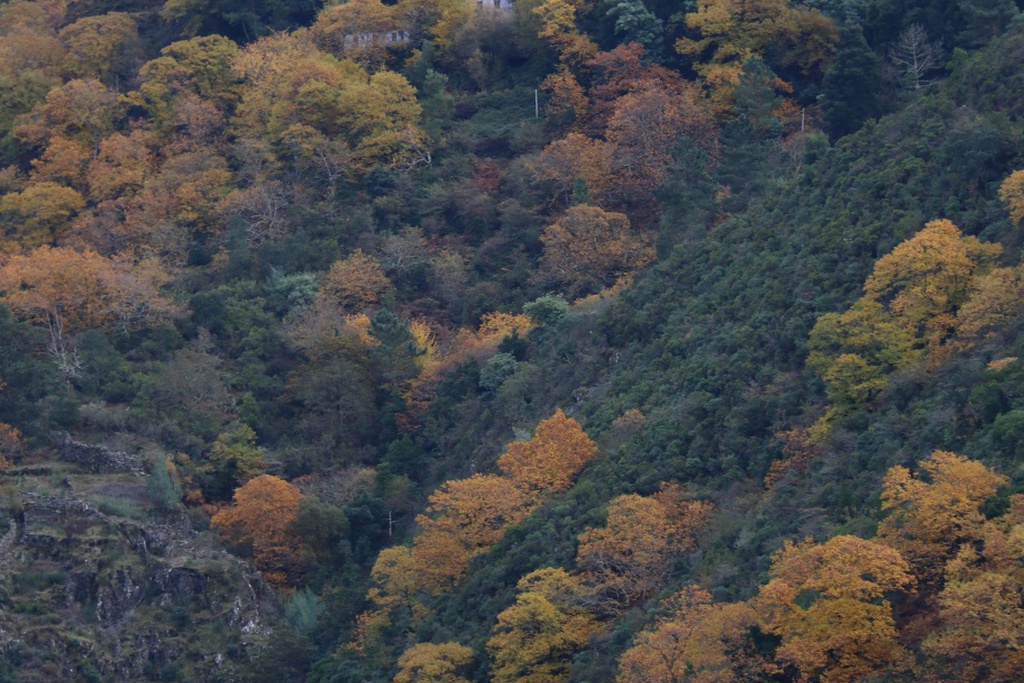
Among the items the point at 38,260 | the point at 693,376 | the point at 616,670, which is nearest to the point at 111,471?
the point at 38,260

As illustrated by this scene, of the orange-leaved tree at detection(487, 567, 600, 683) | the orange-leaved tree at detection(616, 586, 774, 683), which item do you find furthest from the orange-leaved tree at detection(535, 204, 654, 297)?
the orange-leaved tree at detection(616, 586, 774, 683)

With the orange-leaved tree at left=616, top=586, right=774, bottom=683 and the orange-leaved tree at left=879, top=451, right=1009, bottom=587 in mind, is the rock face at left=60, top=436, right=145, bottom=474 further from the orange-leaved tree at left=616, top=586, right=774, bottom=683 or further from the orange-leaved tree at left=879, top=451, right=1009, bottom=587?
the orange-leaved tree at left=879, top=451, right=1009, bottom=587

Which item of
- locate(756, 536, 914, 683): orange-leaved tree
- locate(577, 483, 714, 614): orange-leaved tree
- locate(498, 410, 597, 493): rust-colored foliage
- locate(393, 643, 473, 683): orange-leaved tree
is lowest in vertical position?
locate(393, 643, 473, 683): orange-leaved tree

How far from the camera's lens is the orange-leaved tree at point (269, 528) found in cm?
5612

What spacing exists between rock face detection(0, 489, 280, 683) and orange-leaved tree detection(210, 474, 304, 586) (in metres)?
0.61

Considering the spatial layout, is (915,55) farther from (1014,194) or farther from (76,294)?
(76,294)

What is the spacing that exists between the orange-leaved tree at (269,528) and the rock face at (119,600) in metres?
0.61

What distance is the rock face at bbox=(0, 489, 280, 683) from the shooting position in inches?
2066

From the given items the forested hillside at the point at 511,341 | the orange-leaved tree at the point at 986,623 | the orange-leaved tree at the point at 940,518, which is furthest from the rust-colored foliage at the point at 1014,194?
the orange-leaved tree at the point at 986,623


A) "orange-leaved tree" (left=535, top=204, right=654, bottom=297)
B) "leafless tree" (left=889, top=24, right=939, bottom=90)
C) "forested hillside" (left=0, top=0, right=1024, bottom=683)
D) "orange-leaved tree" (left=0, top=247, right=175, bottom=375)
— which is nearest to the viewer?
"forested hillside" (left=0, top=0, right=1024, bottom=683)

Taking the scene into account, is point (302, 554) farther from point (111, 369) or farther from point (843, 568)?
point (843, 568)

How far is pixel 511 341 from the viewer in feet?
199

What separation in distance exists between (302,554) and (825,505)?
19.2 metres

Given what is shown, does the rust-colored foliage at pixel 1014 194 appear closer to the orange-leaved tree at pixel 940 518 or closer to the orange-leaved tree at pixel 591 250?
the orange-leaved tree at pixel 940 518
